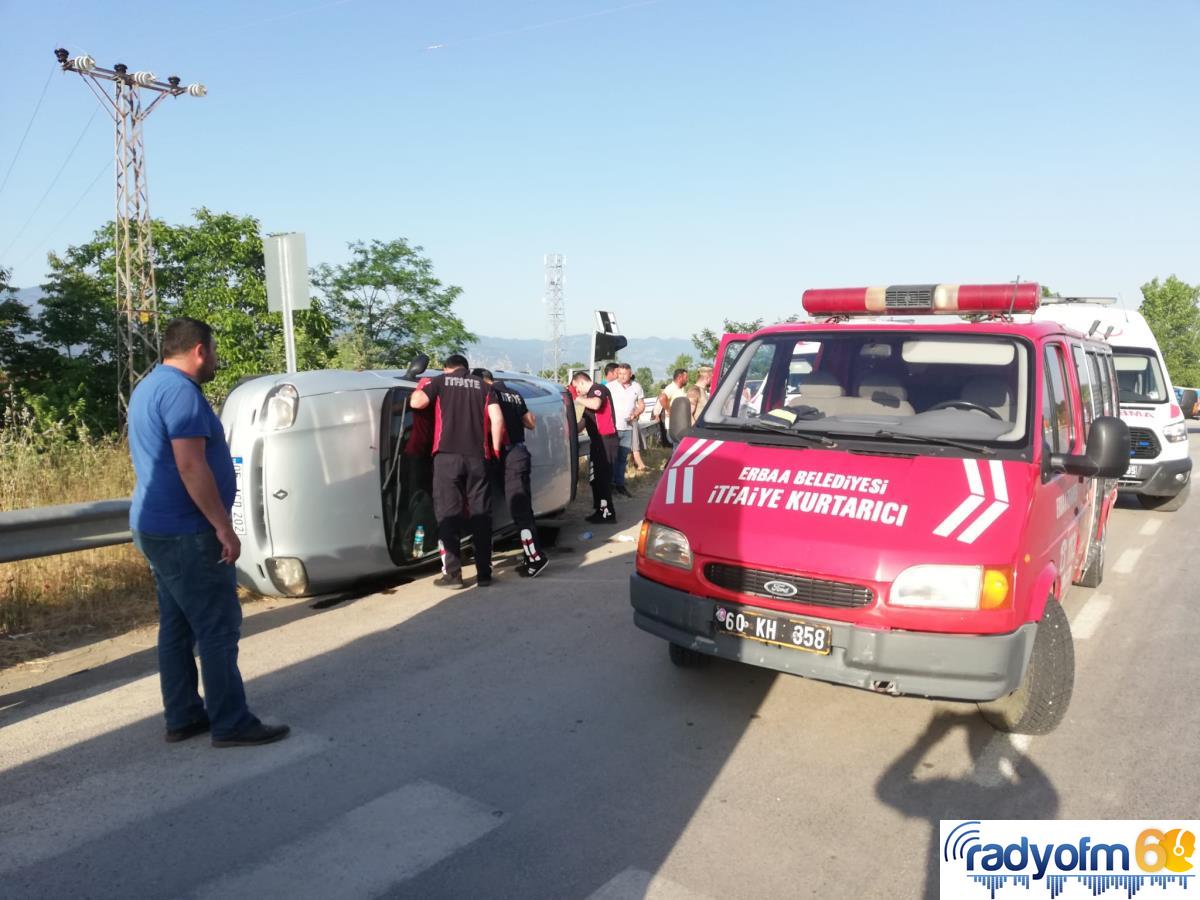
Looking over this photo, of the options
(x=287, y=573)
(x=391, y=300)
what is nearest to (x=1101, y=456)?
(x=287, y=573)

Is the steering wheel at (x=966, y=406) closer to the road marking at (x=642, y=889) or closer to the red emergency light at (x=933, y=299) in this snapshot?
the red emergency light at (x=933, y=299)

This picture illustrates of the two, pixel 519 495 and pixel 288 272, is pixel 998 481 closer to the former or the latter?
pixel 519 495

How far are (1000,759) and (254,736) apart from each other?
11.3ft

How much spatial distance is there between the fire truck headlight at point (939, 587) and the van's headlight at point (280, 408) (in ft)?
13.8

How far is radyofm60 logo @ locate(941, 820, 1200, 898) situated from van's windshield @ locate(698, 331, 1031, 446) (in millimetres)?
1797

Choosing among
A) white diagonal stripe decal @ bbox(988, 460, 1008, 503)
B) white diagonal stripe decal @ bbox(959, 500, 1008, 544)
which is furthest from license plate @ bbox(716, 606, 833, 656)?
white diagonal stripe decal @ bbox(988, 460, 1008, 503)

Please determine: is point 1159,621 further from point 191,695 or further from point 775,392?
point 191,695

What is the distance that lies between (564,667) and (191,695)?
6.57ft

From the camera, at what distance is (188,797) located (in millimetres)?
3684

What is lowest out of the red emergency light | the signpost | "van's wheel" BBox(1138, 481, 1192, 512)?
"van's wheel" BBox(1138, 481, 1192, 512)

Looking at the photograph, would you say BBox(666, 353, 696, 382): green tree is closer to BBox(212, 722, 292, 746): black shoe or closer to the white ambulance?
the white ambulance

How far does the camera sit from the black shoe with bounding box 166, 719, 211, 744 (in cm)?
424

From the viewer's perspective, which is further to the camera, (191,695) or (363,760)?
(191,695)

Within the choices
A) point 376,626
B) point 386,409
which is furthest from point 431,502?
point 376,626
